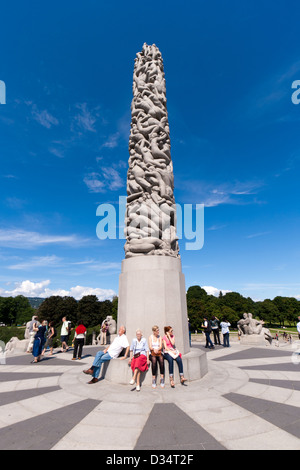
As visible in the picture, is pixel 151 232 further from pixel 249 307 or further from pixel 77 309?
pixel 249 307

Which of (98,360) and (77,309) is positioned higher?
(98,360)

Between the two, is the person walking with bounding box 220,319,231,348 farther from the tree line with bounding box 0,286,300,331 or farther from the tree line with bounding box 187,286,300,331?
the tree line with bounding box 187,286,300,331

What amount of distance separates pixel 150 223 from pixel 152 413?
644cm

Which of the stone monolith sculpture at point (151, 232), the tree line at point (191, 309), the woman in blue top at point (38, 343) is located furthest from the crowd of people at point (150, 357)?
the tree line at point (191, 309)

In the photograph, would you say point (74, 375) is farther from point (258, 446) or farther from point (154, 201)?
point (154, 201)

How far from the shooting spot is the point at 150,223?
32.2 feet

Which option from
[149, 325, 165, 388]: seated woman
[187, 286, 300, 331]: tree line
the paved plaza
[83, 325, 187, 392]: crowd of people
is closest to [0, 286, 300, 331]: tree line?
[187, 286, 300, 331]: tree line

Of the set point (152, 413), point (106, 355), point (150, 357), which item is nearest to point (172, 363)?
point (150, 357)

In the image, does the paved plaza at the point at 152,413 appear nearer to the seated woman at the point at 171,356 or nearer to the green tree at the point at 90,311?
the seated woman at the point at 171,356

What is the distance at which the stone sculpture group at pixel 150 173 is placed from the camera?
9725 mm

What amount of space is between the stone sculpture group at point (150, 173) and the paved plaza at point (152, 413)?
4784mm

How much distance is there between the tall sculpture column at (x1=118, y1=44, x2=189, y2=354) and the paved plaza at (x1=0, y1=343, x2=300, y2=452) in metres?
2.22

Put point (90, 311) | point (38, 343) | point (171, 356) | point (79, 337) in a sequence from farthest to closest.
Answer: point (90, 311) → point (79, 337) → point (38, 343) → point (171, 356)
